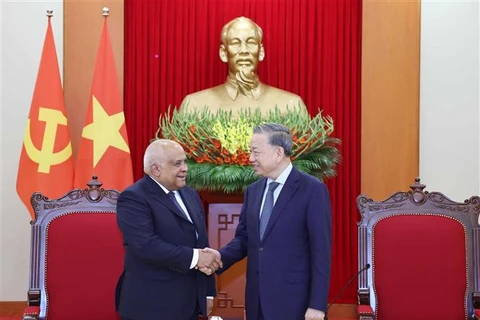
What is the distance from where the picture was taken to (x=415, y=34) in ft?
18.9

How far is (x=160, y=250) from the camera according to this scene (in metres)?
2.97

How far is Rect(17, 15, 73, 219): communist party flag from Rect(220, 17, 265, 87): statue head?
3.90 feet

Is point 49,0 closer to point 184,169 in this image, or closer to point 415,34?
point 415,34

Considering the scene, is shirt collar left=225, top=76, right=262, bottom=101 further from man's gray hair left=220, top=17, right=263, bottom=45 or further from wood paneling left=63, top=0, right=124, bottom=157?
wood paneling left=63, top=0, right=124, bottom=157

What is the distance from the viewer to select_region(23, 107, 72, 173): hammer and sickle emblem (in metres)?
5.25

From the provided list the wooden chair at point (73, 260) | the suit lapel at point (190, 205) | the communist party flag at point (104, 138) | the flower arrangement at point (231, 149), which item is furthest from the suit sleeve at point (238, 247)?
the communist party flag at point (104, 138)

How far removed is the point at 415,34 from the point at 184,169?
3171mm

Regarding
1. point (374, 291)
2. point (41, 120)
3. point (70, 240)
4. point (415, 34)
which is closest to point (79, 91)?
point (41, 120)

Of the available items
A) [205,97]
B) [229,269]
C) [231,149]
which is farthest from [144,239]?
[205,97]

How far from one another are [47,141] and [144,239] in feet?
8.32

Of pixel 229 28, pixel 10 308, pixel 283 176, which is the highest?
pixel 229 28

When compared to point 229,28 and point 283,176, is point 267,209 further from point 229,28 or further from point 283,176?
point 229,28

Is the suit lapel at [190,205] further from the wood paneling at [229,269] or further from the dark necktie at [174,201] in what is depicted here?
the wood paneling at [229,269]

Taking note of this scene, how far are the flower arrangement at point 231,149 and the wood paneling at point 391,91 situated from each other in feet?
3.74
